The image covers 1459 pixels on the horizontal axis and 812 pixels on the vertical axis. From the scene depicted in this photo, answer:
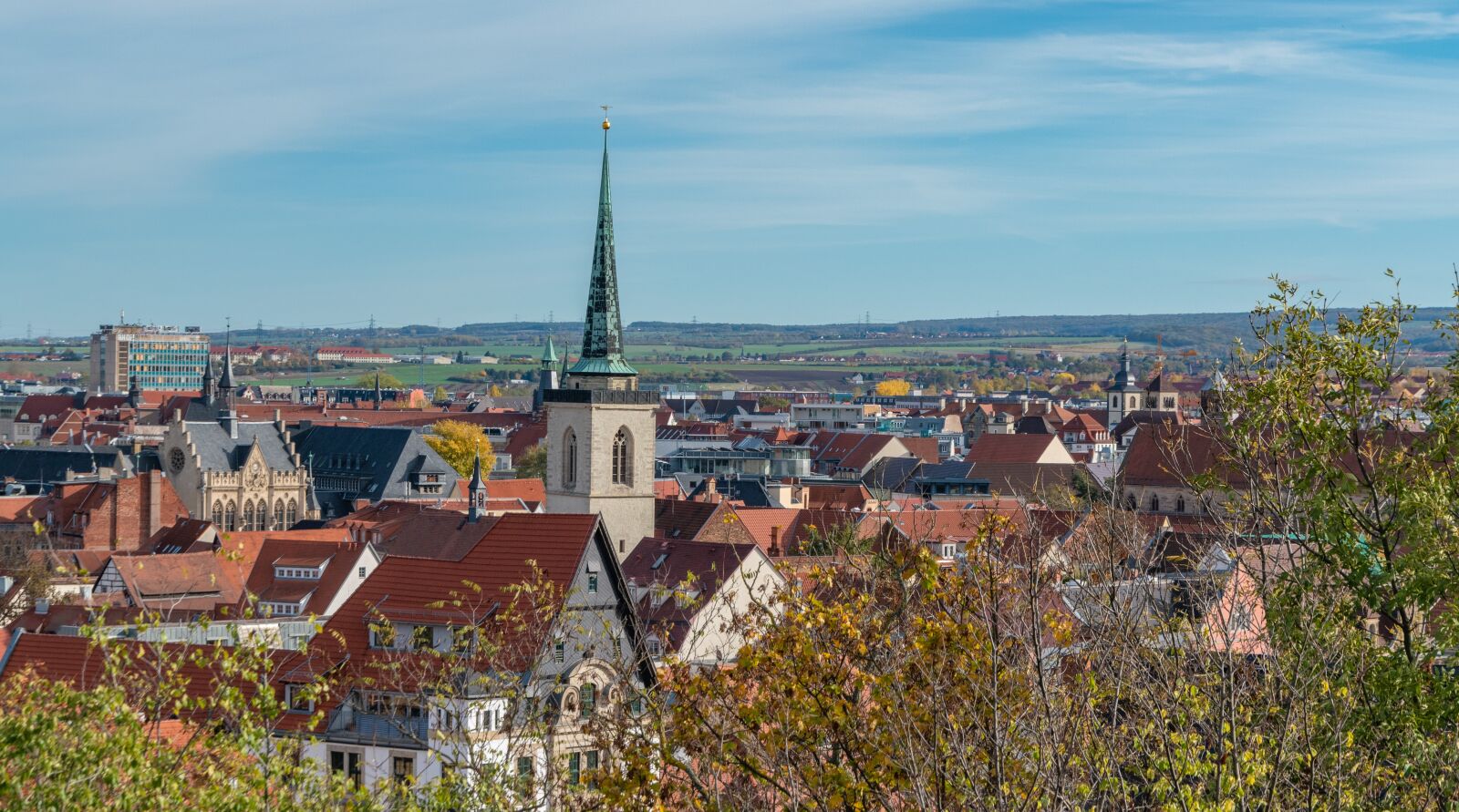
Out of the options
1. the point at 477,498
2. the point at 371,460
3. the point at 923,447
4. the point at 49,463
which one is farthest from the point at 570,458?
the point at 923,447

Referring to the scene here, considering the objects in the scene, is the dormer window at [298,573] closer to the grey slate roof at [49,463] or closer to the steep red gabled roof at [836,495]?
the steep red gabled roof at [836,495]

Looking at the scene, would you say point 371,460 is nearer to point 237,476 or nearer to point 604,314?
point 237,476

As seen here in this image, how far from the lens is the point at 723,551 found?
203 feet

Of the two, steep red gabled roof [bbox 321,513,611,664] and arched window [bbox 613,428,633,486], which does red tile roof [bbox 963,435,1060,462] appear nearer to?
arched window [bbox 613,428,633,486]

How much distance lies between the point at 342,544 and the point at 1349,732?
2539 inches

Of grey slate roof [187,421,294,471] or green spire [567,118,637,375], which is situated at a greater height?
green spire [567,118,637,375]

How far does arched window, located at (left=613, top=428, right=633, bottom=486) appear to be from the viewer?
273ft

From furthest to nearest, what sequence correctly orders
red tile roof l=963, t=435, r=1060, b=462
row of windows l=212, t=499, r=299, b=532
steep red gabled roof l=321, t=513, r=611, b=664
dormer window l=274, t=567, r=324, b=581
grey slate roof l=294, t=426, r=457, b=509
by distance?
red tile roof l=963, t=435, r=1060, b=462, grey slate roof l=294, t=426, r=457, b=509, row of windows l=212, t=499, r=299, b=532, dormer window l=274, t=567, r=324, b=581, steep red gabled roof l=321, t=513, r=611, b=664

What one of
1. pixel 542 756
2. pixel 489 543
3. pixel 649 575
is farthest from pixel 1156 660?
pixel 649 575

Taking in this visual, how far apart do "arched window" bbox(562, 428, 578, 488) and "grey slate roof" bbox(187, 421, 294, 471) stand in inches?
1626

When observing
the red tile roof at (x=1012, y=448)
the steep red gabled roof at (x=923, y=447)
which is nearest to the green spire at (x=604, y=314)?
the red tile roof at (x=1012, y=448)

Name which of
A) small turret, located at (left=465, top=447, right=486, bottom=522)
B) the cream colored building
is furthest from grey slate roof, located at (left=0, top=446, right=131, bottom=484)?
small turret, located at (left=465, top=447, right=486, bottom=522)

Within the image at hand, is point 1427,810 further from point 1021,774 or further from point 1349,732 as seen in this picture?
point 1021,774

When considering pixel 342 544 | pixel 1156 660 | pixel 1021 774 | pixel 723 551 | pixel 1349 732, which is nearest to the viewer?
pixel 1021 774
